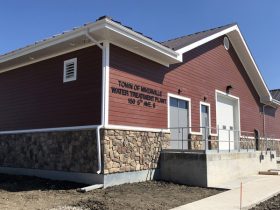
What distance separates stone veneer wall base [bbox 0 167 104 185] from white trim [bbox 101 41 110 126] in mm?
1757

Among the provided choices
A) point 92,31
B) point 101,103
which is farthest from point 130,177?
point 92,31

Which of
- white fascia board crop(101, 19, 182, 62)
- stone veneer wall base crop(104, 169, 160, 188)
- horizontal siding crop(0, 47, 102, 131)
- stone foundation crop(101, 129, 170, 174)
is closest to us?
→ white fascia board crop(101, 19, 182, 62)

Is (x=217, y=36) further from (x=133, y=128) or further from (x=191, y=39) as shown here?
(x=133, y=128)

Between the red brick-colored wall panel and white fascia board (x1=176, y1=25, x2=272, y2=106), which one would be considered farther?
the red brick-colored wall panel

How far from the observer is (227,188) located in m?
12.3

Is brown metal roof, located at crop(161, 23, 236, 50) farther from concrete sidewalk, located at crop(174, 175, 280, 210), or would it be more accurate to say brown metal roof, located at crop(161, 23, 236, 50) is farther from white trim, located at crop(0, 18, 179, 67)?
concrete sidewalk, located at crop(174, 175, 280, 210)

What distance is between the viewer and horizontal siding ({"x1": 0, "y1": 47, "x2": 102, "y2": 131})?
41.7ft

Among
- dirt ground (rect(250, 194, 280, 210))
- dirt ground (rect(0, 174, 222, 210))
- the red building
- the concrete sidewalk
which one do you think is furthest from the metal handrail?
dirt ground (rect(250, 194, 280, 210))

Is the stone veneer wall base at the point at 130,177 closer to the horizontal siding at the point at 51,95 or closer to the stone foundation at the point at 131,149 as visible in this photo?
the stone foundation at the point at 131,149

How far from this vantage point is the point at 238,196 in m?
10.7

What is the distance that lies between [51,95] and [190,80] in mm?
6404

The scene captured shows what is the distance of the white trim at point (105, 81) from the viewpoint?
12.1 m

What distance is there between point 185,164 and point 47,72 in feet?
20.6

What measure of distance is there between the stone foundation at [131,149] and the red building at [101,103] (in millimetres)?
33
